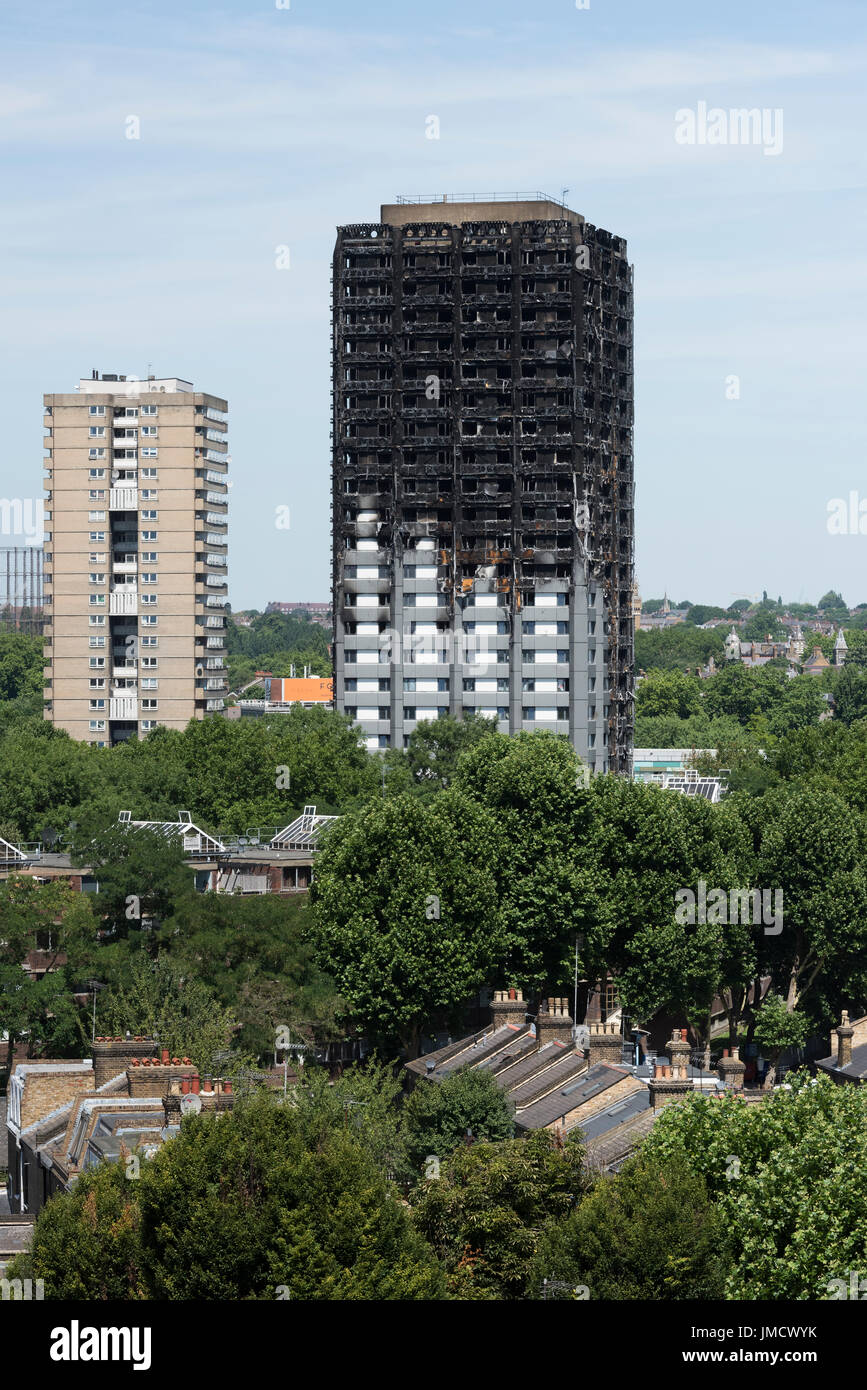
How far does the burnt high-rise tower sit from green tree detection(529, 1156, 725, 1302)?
12322cm

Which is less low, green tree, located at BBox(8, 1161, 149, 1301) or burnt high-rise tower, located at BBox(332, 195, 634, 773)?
burnt high-rise tower, located at BBox(332, 195, 634, 773)

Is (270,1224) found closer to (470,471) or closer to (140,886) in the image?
(140,886)

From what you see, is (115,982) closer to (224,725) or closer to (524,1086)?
(524,1086)

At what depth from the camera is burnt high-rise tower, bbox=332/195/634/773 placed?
526 feet

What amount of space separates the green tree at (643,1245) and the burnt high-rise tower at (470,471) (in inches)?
4851

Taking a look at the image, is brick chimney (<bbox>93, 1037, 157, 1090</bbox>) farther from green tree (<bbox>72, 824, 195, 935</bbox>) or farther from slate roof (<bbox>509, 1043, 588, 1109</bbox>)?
green tree (<bbox>72, 824, 195, 935</bbox>)

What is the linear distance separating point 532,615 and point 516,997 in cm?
8025

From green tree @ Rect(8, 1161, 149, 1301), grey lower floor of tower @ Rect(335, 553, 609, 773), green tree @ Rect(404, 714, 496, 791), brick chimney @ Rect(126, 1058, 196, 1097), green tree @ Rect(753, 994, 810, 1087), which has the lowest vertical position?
green tree @ Rect(753, 994, 810, 1087)

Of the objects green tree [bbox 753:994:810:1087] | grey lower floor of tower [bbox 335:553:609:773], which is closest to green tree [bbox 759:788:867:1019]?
green tree [bbox 753:994:810:1087]

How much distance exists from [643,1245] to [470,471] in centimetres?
12609

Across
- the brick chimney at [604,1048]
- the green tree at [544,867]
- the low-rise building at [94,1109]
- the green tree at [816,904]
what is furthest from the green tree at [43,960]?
the green tree at [816,904]

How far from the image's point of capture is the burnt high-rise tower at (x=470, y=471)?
160 meters

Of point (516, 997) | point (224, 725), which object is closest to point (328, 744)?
point (224, 725)

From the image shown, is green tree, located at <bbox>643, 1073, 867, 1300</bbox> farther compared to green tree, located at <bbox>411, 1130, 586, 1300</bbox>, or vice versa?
green tree, located at <bbox>411, 1130, 586, 1300</bbox>
